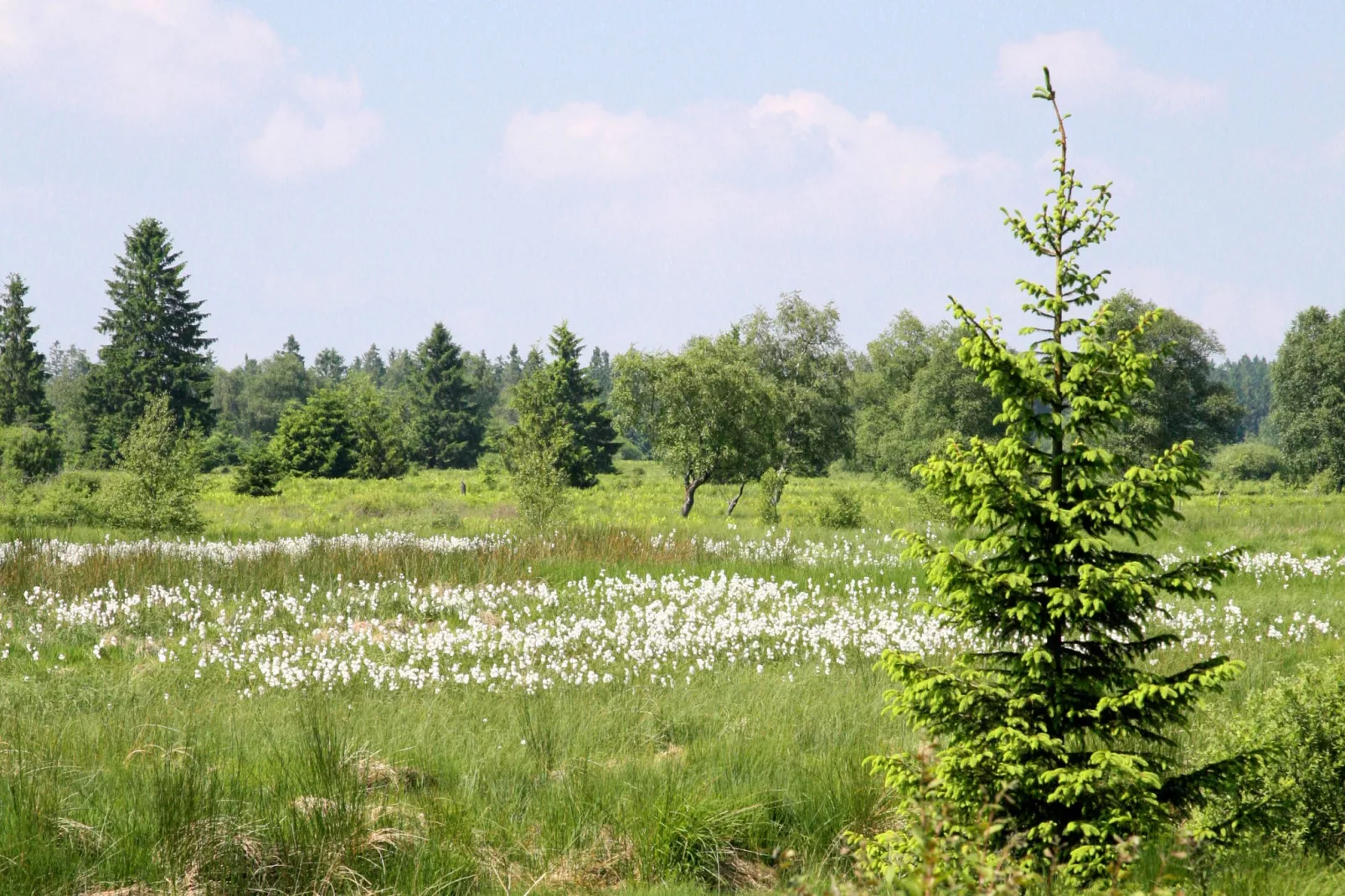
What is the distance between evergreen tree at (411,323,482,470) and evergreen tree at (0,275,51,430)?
976 inches

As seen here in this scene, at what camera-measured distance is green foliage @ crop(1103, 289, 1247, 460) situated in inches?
2179

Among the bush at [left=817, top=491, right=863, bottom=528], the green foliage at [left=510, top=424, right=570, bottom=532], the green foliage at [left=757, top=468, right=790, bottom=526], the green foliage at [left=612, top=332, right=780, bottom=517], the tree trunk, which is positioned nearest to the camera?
the green foliage at [left=510, top=424, right=570, bottom=532]

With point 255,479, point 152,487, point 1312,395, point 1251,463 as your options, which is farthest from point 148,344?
point 1251,463

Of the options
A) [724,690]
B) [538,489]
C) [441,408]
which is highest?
[441,408]

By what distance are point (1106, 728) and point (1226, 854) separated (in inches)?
43.3

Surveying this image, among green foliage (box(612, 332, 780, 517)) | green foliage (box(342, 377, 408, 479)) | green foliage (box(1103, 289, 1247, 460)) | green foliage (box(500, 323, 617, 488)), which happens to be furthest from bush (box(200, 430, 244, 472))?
green foliage (box(1103, 289, 1247, 460))

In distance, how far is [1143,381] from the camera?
497 centimetres

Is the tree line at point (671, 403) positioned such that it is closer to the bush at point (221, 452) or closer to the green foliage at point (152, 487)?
the bush at point (221, 452)

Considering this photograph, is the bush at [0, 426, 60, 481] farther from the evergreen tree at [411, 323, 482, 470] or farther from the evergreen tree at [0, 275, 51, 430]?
the evergreen tree at [411, 323, 482, 470]

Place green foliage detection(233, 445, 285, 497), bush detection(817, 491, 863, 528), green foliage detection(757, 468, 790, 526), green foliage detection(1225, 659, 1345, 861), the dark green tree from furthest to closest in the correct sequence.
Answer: the dark green tree
green foliage detection(233, 445, 285, 497)
green foliage detection(757, 468, 790, 526)
bush detection(817, 491, 863, 528)
green foliage detection(1225, 659, 1345, 861)

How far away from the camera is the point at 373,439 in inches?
2586

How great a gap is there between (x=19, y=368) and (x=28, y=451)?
2344 centimetres

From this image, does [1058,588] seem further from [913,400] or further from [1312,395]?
[1312,395]

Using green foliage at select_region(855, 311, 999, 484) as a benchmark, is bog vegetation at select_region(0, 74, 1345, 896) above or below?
below
